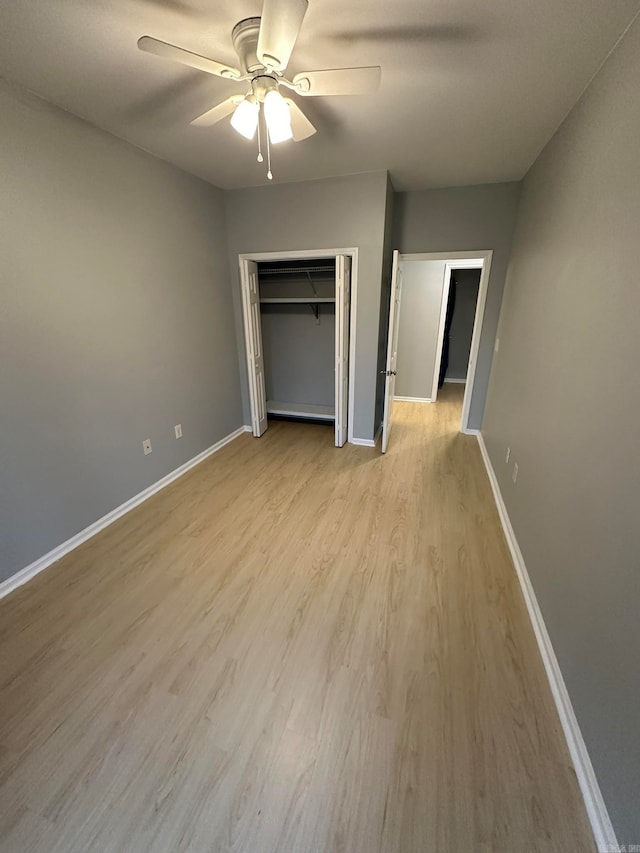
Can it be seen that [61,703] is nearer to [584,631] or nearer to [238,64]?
[584,631]

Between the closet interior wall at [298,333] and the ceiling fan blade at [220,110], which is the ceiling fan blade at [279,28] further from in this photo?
the closet interior wall at [298,333]

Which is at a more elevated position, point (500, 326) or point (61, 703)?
point (500, 326)

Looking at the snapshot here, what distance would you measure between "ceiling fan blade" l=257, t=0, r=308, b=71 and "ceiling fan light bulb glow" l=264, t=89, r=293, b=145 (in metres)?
0.18

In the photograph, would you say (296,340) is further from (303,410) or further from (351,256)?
(351,256)

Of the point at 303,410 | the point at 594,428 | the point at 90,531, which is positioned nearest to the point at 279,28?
the point at 594,428

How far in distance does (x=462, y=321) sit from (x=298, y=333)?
3694 mm

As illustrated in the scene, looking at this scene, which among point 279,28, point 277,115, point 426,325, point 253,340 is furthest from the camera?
point 426,325

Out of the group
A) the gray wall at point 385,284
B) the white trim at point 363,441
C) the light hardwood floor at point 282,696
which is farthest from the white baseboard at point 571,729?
the gray wall at point 385,284

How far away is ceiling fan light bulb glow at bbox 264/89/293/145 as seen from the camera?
1412mm

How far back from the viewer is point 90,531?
2.27 meters

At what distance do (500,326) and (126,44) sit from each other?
3.33 metres

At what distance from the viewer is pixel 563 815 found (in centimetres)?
103

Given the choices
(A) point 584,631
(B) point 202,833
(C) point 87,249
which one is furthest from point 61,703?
(C) point 87,249

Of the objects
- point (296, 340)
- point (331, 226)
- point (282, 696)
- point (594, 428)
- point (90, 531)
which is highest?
point (331, 226)
